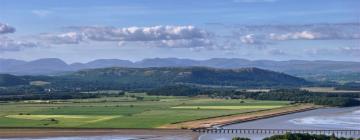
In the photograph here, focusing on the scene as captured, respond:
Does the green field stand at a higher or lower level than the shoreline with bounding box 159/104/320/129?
higher

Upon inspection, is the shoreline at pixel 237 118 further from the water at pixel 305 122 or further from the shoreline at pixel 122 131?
the water at pixel 305 122

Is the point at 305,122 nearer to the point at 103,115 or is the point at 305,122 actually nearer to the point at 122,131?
the point at 122,131

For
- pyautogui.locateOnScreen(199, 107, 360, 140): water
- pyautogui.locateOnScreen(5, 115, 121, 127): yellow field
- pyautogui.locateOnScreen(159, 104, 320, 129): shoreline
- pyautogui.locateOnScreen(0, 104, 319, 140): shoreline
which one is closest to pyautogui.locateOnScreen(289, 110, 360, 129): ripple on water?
pyautogui.locateOnScreen(199, 107, 360, 140): water

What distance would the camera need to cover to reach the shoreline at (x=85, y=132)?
8356cm

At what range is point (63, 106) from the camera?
13262 cm

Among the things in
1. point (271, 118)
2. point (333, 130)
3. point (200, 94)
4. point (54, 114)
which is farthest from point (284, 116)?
point (200, 94)

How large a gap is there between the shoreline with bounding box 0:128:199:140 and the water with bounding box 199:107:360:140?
13.8ft

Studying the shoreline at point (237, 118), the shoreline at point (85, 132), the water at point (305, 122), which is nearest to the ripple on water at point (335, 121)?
the water at point (305, 122)

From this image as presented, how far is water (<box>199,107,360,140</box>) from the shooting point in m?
85.4

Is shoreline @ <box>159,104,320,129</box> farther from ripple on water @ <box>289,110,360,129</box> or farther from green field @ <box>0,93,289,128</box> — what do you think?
ripple on water @ <box>289,110,360,129</box>

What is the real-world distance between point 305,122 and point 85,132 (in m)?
31.4

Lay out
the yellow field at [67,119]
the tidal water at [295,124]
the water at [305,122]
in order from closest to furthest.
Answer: the tidal water at [295,124] → the water at [305,122] → the yellow field at [67,119]

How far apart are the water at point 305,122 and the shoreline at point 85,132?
422cm

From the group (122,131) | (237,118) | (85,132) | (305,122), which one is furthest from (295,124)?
(85,132)
